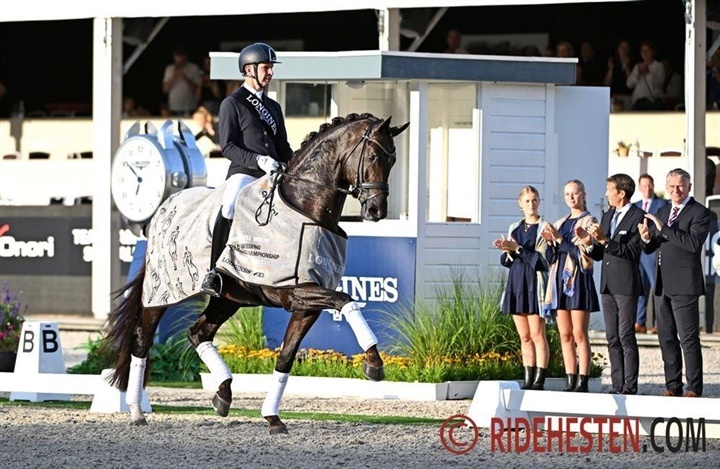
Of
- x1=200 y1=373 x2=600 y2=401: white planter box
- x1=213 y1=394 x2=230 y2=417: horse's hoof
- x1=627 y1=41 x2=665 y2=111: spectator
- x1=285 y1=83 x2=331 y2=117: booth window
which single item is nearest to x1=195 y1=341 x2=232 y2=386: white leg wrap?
x1=213 y1=394 x2=230 y2=417: horse's hoof

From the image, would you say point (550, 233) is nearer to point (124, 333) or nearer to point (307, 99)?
point (124, 333)

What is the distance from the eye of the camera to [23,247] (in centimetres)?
2295

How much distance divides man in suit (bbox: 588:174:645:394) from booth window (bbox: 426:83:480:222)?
2.60 meters

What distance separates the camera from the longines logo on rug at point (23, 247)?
2284 cm

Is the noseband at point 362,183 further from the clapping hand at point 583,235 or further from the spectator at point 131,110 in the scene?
the spectator at point 131,110

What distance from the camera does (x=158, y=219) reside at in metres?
11.4

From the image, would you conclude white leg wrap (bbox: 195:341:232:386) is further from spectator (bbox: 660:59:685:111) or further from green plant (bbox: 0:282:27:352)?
spectator (bbox: 660:59:685:111)

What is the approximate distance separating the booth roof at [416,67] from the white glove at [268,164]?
384 centimetres

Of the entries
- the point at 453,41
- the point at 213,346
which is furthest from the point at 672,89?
the point at 213,346

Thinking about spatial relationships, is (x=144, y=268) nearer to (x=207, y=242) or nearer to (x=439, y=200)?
(x=207, y=242)

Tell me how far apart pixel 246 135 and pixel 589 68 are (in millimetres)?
14400

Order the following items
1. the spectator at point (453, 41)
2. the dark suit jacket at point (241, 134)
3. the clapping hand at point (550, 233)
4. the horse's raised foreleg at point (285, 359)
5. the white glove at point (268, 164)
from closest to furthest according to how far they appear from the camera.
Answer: the horse's raised foreleg at point (285, 359) → the white glove at point (268, 164) → the dark suit jacket at point (241, 134) → the clapping hand at point (550, 233) → the spectator at point (453, 41)

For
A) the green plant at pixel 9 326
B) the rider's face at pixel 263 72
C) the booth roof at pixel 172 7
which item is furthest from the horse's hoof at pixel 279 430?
the booth roof at pixel 172 7

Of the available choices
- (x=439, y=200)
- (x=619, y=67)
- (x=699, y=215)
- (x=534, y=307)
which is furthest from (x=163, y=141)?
(x=619, y=67)
